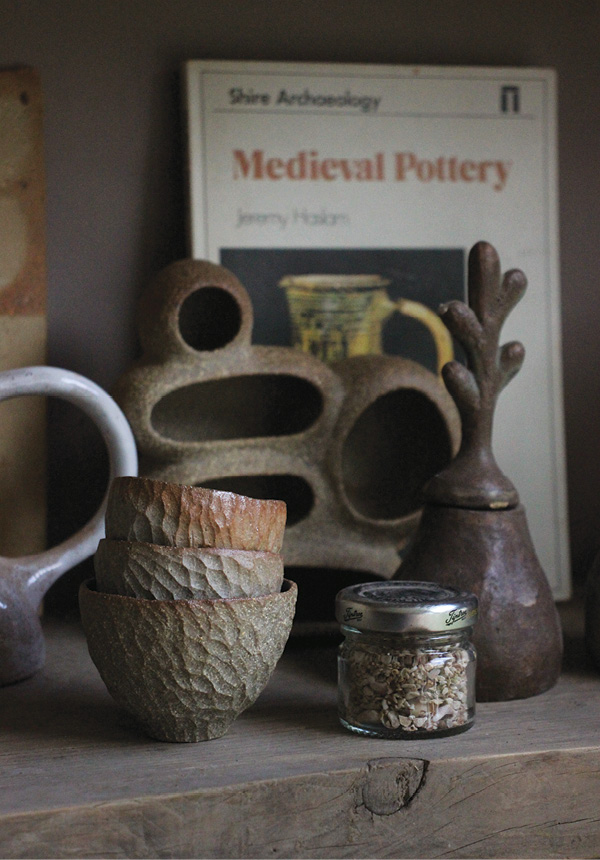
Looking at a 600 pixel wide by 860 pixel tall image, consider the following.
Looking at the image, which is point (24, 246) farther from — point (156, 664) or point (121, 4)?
point (156, 664)

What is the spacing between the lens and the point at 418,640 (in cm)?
55

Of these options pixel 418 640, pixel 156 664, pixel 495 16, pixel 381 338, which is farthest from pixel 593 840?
pixel 495 16

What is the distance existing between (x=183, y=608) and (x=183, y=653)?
26 mm

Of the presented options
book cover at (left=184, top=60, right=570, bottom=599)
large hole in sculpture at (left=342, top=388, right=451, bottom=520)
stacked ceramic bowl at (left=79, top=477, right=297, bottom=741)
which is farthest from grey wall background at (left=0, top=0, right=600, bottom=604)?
stacked ceramic bowl at (left=79, top=477, right=297, bottom=741)

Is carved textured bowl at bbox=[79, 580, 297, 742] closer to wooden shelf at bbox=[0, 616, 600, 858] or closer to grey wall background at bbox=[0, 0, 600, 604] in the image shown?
wooden shelf at bbox=[0, 616, 600, 858]

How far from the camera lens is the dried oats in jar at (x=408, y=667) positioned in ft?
1.78

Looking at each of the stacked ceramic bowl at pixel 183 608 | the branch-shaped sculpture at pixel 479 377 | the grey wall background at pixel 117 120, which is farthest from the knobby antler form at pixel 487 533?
the grey wall background at pixel 117 120

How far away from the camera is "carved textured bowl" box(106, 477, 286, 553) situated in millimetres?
532

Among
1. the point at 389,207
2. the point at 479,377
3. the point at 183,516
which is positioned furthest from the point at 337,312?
the point at 183,516

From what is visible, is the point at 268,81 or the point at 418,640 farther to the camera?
the point at 268,81

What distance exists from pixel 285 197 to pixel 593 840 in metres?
0.59

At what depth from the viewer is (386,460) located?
872 millimetres

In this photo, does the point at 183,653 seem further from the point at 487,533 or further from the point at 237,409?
the point at 237,409

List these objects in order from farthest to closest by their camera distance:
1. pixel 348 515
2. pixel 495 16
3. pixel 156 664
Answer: pixel 495 16 < pixel 348 515 < pixel 156 664
